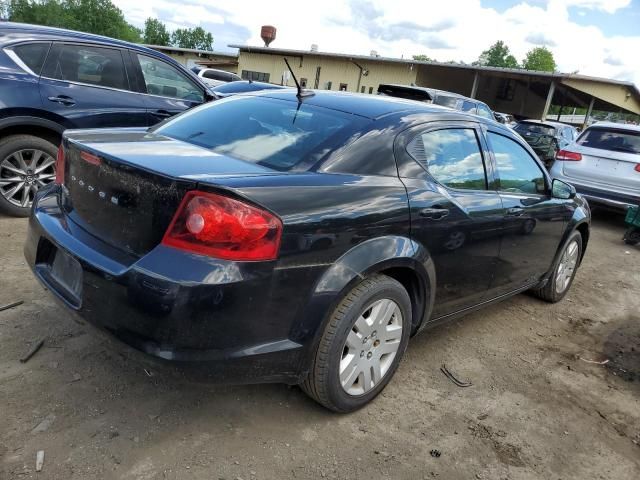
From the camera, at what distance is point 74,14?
94500mm

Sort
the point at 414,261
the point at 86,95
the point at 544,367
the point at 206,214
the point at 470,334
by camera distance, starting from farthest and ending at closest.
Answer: the point at 86,95, the point at 470,334, the point at 544,367, the point at 414,261, the point at 206,214

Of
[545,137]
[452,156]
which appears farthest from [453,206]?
[545,137]

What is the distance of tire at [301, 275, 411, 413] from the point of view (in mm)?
2535

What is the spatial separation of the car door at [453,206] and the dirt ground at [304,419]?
56cm

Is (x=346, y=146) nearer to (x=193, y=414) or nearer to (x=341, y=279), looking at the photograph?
(x=341, y=279)

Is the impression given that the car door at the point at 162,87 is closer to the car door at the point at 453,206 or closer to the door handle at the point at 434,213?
the car door at the point at 453,206

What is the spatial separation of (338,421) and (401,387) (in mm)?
570

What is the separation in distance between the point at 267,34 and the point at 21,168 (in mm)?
31973

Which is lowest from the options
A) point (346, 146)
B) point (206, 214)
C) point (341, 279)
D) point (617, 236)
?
point (617, 236)

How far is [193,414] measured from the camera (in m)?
2.67

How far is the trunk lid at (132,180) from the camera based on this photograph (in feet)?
7.33

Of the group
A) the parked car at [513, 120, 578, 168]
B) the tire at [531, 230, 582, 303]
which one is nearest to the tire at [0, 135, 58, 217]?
the tire at [531, 230, 582, 303]

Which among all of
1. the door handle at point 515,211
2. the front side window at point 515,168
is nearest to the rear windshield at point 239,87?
the front side window at point 515,168

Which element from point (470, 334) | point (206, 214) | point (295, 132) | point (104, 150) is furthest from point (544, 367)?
point (104, 150)
